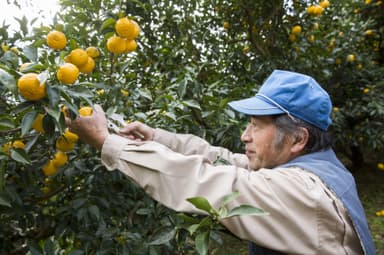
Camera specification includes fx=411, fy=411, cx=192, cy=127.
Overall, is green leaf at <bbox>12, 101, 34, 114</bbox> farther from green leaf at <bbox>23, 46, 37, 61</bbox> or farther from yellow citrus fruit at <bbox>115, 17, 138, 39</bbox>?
yellow citrus fruit at <bbox>115, 17, 138, 39</bbox>

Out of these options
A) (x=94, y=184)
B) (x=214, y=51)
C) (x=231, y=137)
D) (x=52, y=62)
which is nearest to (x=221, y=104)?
(x=231, y=137)

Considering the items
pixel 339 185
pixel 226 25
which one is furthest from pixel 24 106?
pixel 226 25

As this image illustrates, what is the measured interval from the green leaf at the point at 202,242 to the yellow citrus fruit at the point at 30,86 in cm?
51

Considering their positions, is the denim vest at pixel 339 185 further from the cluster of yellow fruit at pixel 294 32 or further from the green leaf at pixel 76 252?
the cluster of yellow fruit at pixel 294 32

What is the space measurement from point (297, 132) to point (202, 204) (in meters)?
0.55

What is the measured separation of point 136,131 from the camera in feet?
5.01

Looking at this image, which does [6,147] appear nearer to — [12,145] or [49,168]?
[12,145]

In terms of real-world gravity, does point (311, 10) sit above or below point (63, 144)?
above

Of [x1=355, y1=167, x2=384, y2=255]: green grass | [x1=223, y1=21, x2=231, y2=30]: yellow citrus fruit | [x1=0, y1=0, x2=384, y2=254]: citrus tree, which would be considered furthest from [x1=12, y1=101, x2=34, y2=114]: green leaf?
[x1=355, y1=167, x2=384, y2=255]: green grass

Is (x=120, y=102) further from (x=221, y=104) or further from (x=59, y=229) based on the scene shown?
(x=59, y=229)

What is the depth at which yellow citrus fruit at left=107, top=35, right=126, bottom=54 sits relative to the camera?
4.72 ft

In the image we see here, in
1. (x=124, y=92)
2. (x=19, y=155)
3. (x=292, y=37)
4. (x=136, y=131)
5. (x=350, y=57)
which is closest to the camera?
(x=19, y=155)

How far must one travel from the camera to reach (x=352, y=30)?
4.32 meters

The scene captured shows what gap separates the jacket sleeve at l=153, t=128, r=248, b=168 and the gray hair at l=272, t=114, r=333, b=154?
38 centimetres
